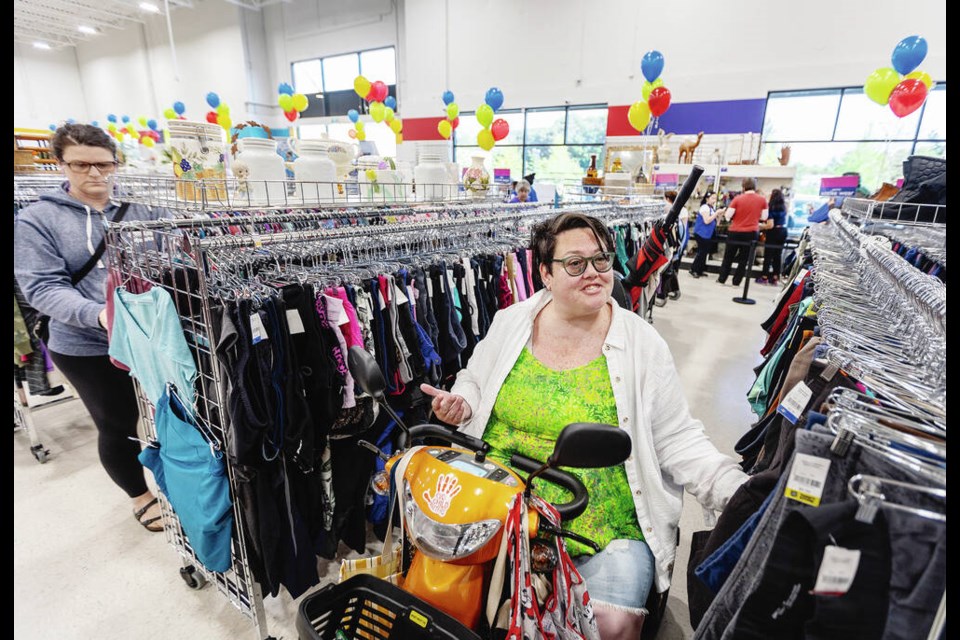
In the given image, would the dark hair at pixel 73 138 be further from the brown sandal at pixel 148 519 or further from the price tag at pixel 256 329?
the brown sandal at pixel 148 519

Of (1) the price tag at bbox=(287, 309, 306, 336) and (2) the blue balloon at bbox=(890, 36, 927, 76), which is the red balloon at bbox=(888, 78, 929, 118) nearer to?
(2) the blue balloon at bbox=(890, 36, 927, 76)

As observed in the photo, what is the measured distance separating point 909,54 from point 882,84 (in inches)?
20.5

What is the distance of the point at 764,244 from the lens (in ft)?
26.5

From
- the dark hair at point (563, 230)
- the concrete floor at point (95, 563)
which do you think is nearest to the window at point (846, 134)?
the concrete floor at point (95, 563)

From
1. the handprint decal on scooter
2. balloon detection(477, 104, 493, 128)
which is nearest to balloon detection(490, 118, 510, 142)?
balloon detection(477, 104, 493, 128)

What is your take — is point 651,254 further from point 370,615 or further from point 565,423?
point 370,615

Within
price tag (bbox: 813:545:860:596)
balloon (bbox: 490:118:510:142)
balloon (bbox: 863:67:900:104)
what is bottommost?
price tag (bbox: 813:545:860:596)

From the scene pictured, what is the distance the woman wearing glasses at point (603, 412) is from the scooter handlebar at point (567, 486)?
1.15 feet

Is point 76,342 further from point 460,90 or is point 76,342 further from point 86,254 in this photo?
point 460,90

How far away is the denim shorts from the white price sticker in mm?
593

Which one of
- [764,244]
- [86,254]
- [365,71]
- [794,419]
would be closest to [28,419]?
[86,254]

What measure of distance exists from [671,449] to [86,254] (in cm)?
237


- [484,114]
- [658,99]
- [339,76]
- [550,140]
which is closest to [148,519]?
[484,114]

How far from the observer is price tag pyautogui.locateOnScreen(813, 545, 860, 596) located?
62 centimetres
